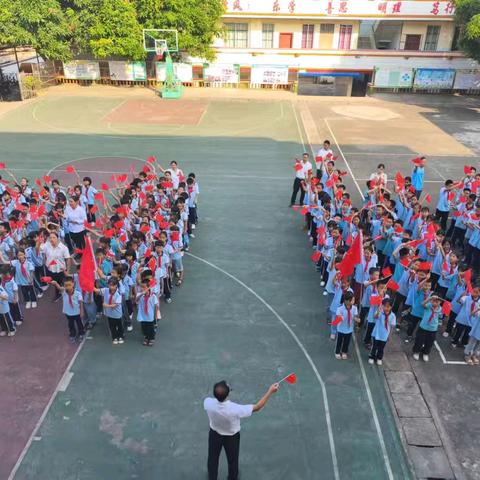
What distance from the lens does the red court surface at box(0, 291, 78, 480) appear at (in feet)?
22.1

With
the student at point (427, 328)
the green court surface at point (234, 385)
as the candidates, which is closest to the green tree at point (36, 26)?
the green court surface at point (234, 385)

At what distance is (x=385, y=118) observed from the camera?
2648cm

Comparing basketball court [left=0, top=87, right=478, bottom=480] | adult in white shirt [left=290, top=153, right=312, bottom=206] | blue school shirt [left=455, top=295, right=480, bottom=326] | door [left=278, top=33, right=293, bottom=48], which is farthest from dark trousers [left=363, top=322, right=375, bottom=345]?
door [left=278, top=33, right=293, bottom=48]

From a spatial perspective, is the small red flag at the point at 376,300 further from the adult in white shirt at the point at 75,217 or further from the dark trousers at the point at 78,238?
the dark trousers at the point at 78,238

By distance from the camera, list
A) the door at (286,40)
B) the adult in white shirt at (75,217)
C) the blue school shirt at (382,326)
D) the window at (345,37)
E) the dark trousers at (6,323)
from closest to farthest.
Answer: the blue school shirt at (382,326), the dark trousers at (6,323), the adult in white shirt at (75,217), the window at (345,37), the door at (286,40)

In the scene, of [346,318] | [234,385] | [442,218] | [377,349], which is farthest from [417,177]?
[234,385]

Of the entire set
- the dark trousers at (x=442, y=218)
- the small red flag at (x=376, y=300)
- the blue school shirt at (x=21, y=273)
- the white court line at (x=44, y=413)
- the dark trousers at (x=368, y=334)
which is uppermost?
the small red flag at (x=376, y=300)

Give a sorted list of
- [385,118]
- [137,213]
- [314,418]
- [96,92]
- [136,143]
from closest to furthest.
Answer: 1. [314,418]
2. [137,213]
3. [136,143]
4. [385,118]
5. [96,92]

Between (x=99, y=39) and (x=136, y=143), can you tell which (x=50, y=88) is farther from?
(x=136, y=143)

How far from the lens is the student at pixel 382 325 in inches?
296

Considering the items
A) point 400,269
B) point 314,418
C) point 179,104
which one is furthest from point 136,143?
point 314,418

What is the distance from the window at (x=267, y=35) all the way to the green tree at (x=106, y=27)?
9795mm

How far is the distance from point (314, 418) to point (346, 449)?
0.66 meters

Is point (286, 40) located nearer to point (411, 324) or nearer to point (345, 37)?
point (345, 37)
